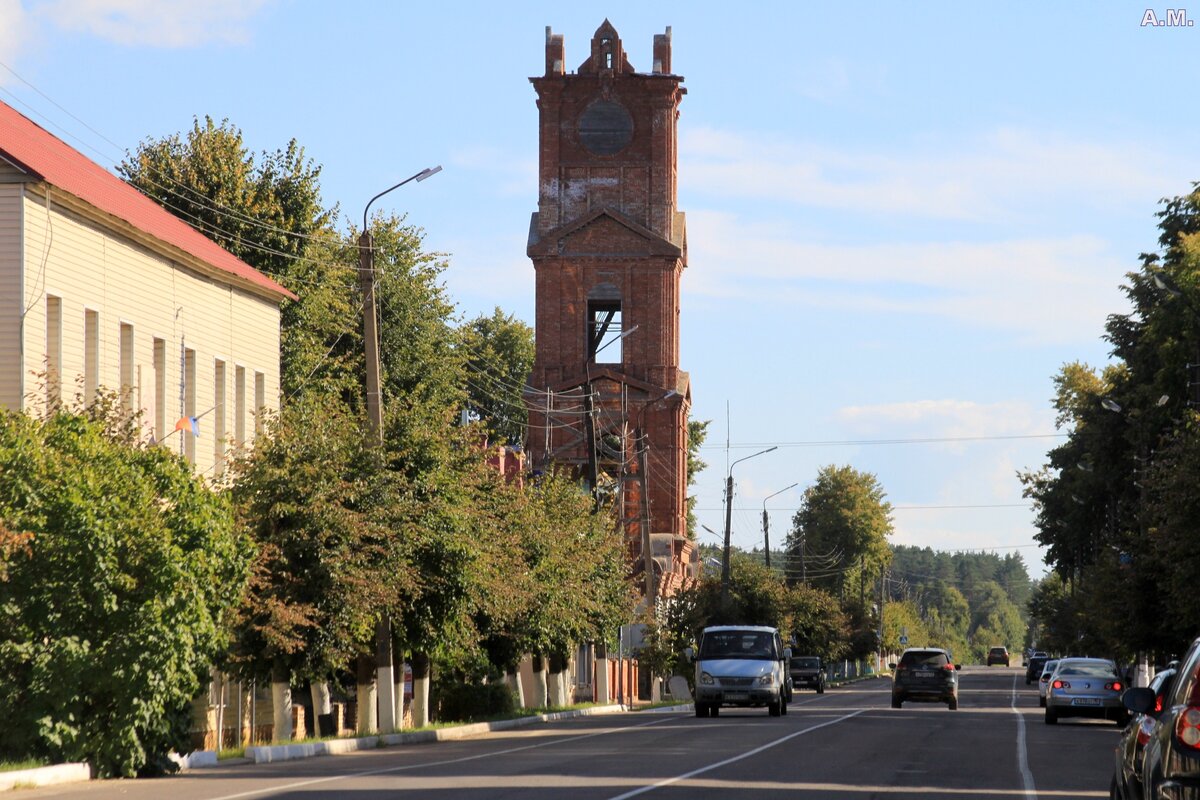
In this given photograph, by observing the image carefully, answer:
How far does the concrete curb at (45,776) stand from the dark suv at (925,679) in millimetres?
34858

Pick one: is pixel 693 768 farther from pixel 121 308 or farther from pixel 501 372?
pixel 501 372

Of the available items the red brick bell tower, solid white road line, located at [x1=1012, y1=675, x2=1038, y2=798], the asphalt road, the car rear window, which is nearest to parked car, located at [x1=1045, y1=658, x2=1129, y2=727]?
solid white road line, located at [x1=1012, y1=675, x2=1038, y2=798]

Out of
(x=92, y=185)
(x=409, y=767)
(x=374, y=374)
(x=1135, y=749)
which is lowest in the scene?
(x=409, y=767)

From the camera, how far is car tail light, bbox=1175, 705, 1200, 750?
11.9m

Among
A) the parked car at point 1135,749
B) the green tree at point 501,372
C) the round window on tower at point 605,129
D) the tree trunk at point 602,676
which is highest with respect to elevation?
the round window on tower at point 605,129

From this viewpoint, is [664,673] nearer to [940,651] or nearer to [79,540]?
[940,651]

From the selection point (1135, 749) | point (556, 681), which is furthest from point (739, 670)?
point (1135, 749)

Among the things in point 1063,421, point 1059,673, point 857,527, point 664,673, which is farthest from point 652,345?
point 857,527

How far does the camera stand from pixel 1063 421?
94.9 meters

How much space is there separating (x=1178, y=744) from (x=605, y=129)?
7076cm

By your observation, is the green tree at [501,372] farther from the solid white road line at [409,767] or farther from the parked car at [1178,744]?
the parked car at [1178,744]

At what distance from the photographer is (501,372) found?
103562mm

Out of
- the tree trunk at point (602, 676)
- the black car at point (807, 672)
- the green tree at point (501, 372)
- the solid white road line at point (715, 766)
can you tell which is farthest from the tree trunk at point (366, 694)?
the green tree at point (501, 372)

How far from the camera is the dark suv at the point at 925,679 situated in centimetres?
5419
